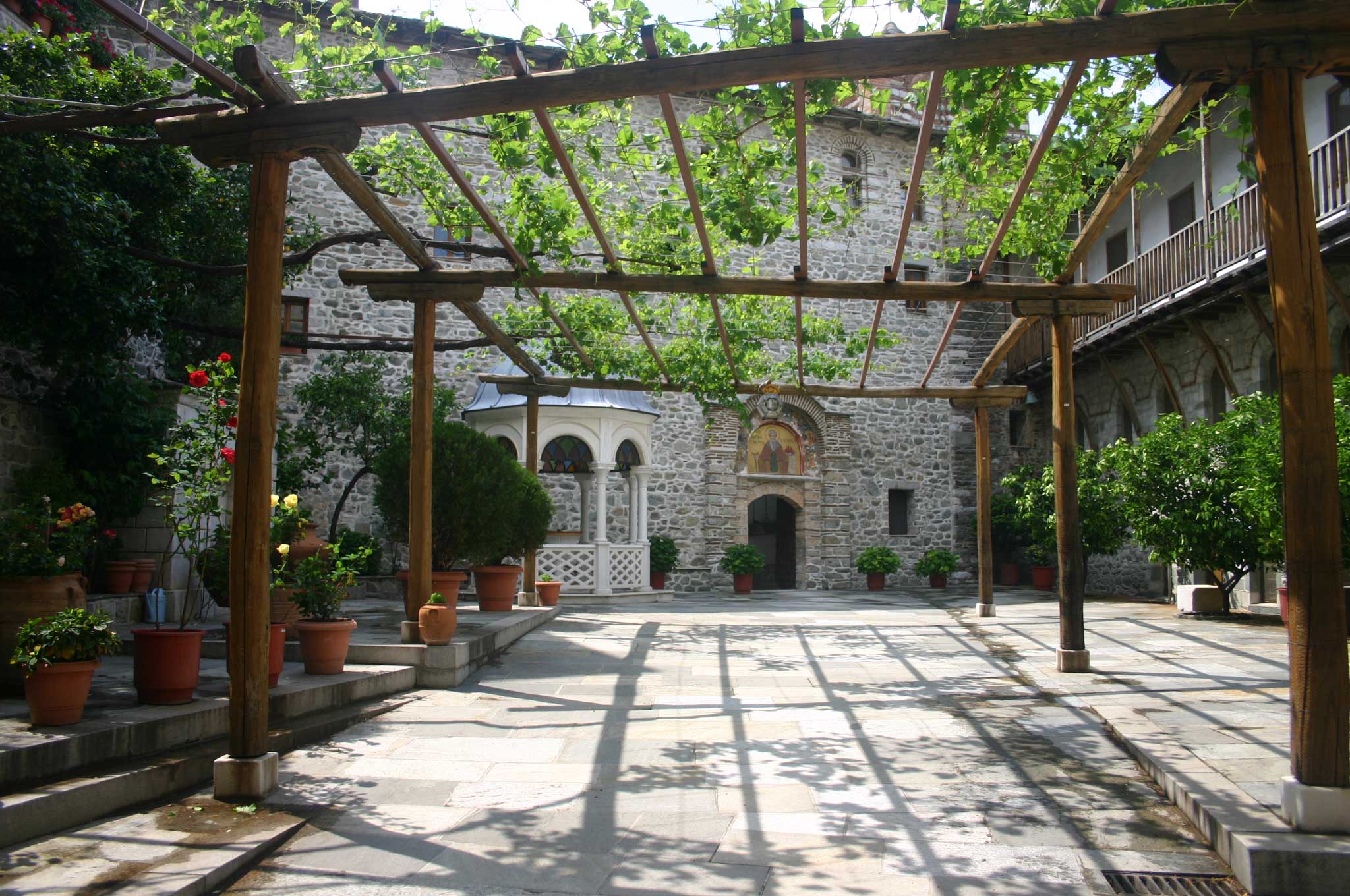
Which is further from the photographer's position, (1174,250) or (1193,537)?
(1174,250)

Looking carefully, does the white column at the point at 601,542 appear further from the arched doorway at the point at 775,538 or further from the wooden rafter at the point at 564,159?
the wooden rafter at the point at 564,159

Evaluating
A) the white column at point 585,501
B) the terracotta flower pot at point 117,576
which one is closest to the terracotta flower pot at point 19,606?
the terracotta flower pot at point 117,576

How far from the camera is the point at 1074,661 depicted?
22.3 feet

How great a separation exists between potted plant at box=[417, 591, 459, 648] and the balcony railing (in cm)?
610

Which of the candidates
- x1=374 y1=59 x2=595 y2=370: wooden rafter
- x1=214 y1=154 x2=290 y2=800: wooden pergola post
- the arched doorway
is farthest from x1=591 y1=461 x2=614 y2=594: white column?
x1=214 y1=154 x2=290 y2=800: wooden pergola post

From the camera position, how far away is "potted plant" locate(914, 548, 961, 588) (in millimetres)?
17812

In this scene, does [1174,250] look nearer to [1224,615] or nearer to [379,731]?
[1224,615]

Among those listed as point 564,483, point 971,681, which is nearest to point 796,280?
point 971,681

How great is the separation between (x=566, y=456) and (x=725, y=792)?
10.2 metres

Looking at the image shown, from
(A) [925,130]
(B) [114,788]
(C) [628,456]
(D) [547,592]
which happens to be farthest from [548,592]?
(A) [925,130]

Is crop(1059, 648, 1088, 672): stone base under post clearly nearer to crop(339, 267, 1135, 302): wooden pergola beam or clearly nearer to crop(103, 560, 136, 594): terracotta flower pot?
crop(339, 267, 1135, 302): wooden pergola beam

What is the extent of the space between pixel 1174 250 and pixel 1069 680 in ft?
26.7

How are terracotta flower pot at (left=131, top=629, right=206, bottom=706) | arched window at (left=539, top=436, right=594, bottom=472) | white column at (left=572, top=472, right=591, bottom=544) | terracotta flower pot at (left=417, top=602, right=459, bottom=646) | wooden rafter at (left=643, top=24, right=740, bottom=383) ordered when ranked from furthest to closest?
white column at (left=572, top=472, right=591, bottom=544) → arched window at (left=539, top=436, right=594, bottom=472) → terracotta flower pot at (left=417, top=602, right=459, bottom=646) → terracotta flower pot at (left=131, top=629, right=206, bottom=706) → wooden rafter at (left=643, top=24, right=740, bottom=383)

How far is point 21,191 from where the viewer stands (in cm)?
643
